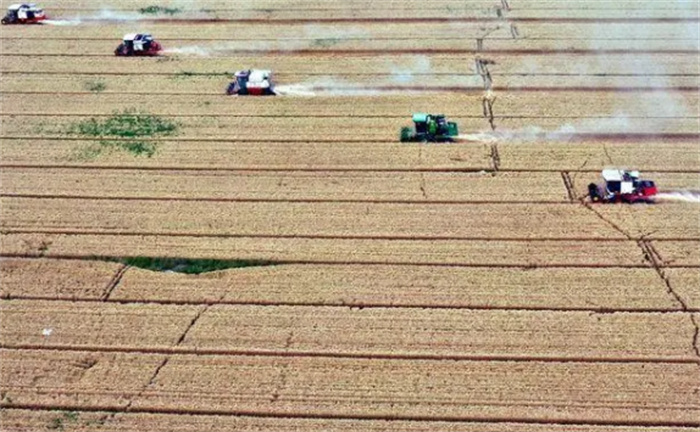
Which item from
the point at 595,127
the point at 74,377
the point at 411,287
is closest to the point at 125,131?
the point at 74,377

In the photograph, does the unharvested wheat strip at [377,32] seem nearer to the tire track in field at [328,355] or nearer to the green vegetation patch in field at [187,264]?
the green vegetation patch in field at [187,264]

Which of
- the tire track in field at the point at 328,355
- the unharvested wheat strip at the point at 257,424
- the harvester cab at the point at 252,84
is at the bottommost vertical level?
the unharvested wheat strip at the point at 257,424

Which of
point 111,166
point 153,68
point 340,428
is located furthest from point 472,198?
point 153,68

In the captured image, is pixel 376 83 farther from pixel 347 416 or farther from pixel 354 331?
pixel 347 416

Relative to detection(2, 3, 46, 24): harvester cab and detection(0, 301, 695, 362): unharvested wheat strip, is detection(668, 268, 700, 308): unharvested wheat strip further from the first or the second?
detection(2, 3, 46, 24): harvester cab

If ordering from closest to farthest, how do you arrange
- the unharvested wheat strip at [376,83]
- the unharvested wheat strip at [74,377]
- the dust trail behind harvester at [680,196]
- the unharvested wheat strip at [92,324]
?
the unharvested wheat strip at [74,377], the unharvested wheat strip at [92,324], the dust trail behind harvester at [680,196], the unharvested wheat strip at [376,83]

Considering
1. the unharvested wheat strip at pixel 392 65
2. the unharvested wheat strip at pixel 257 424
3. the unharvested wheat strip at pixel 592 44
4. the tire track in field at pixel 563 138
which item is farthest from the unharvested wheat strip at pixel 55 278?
the unharvested wheat strip at pixel 592 44

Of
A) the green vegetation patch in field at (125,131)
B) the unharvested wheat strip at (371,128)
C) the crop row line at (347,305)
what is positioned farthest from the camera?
the unharvested wheat strip at (371,128)

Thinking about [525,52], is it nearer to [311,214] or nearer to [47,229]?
[311,214]
